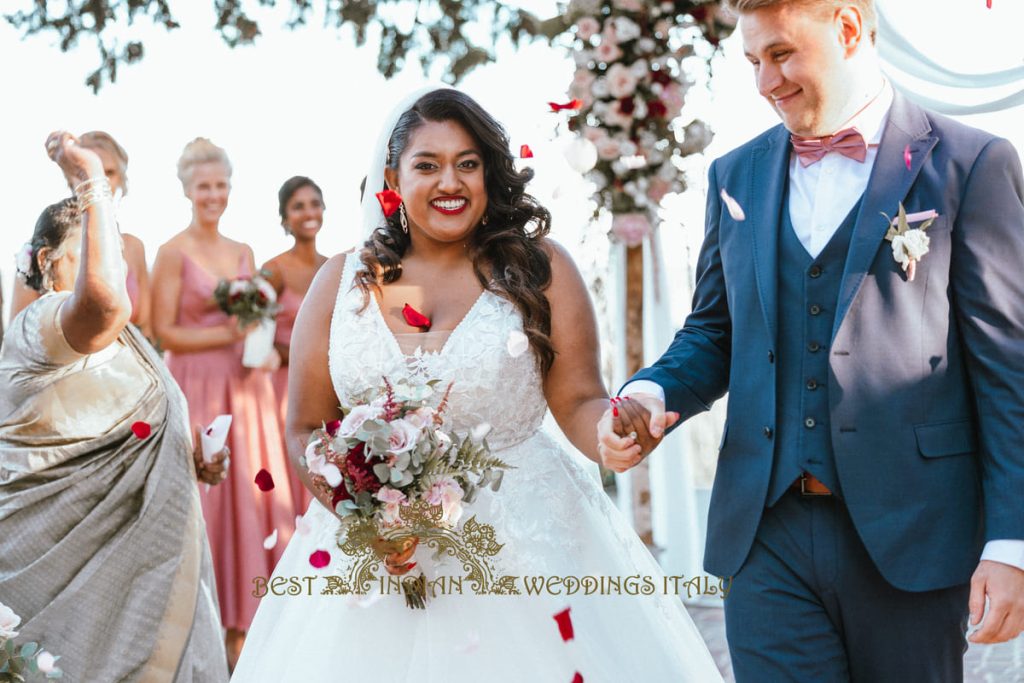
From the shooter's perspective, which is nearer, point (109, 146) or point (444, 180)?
point (444, 180)

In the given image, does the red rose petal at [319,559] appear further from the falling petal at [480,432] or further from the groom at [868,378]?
the groom at [868,378]

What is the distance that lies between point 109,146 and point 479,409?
3.37 meters

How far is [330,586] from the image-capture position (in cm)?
346

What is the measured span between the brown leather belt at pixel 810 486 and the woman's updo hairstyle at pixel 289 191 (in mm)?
4815

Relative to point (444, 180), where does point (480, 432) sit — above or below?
below

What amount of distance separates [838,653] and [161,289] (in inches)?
196

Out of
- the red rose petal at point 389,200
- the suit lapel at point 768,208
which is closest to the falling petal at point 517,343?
the red rose petal at point 389,200

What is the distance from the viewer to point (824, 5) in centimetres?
257

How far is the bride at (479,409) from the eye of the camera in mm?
3314

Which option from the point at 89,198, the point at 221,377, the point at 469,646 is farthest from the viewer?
the point at 221,377

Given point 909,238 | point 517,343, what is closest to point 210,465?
point 517,343

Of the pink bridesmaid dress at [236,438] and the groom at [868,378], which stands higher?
the groom at [868,378]

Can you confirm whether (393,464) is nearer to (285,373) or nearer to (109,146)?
(109,146)

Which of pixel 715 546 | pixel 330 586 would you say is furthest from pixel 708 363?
pixel 330 586
